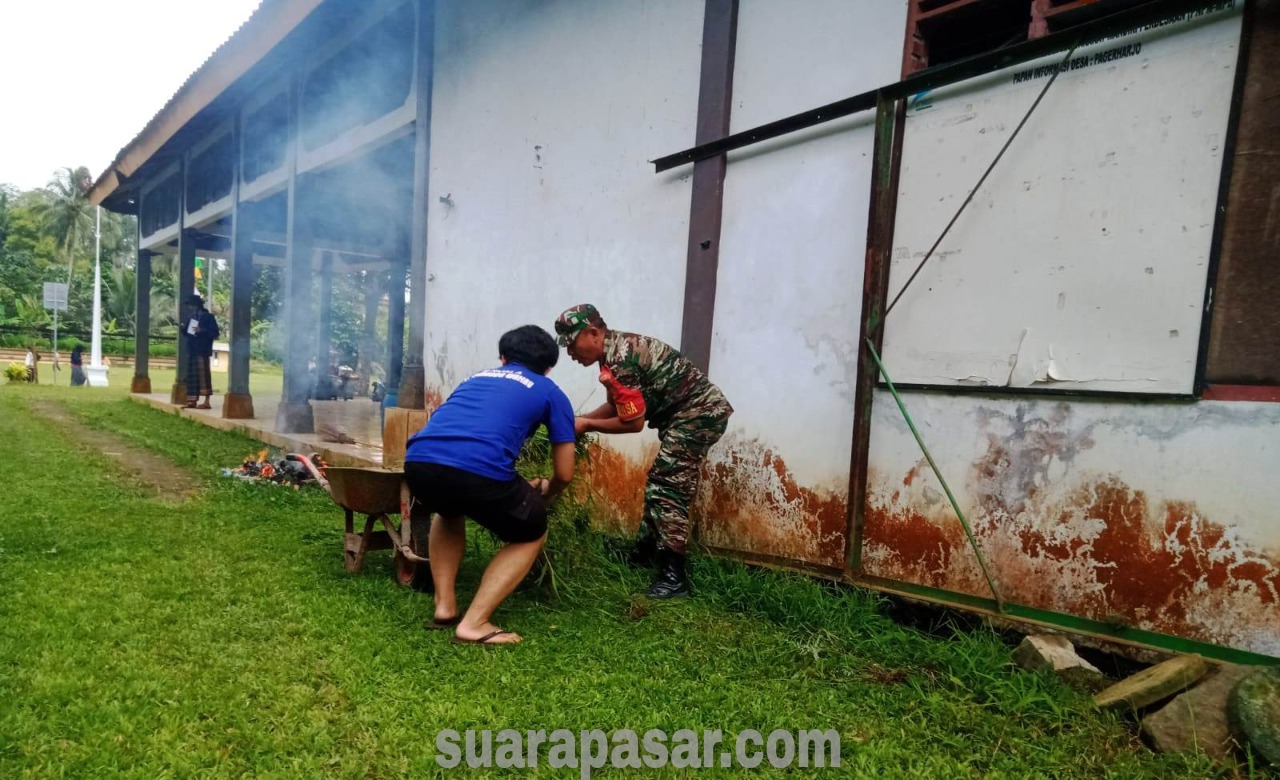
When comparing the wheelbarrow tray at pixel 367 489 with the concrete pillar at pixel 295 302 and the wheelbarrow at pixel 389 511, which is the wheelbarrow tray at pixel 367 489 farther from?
the concrete pillar at pixel 295 302

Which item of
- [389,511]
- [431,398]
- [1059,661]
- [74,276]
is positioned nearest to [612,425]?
[389,511]

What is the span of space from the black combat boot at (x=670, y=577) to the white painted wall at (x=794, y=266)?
456mm

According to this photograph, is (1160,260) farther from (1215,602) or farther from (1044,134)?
(1215,602)

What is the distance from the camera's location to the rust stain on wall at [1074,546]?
2.67 metres

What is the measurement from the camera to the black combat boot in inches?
156

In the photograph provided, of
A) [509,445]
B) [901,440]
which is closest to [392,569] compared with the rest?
[509,445]

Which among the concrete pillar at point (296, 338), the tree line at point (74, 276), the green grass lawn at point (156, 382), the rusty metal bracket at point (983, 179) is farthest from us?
the tree line at point (74, 276)

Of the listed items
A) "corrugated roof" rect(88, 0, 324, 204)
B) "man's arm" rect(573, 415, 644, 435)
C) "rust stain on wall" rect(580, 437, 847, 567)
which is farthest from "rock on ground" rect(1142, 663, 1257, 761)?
"corrugated roof" rect(88, 0, 324, 204)

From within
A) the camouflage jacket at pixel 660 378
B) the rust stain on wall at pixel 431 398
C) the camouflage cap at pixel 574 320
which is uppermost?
the camouflage cap at pixel 574 320

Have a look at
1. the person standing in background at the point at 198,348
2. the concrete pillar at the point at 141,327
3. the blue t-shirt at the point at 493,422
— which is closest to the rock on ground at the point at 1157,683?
the blue t-shirt at the point at 493,422

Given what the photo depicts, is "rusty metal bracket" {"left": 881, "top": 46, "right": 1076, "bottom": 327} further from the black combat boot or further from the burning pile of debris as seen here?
the burning pile of debris

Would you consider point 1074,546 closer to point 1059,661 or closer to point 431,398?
point 1059,661

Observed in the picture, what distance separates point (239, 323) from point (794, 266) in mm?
9576

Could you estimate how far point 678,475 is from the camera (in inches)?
157
